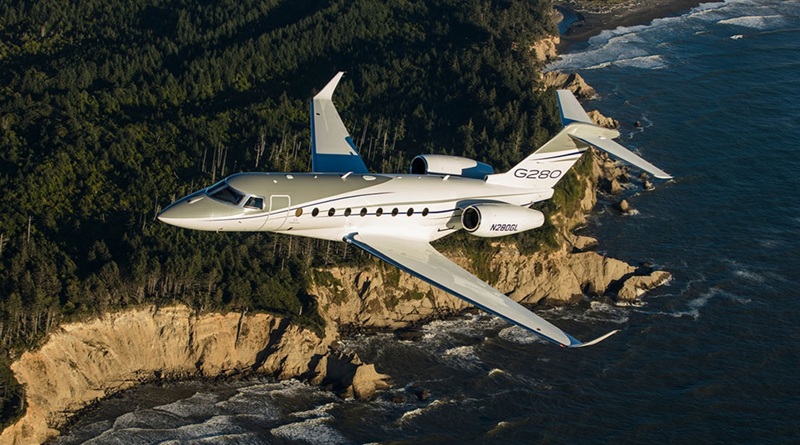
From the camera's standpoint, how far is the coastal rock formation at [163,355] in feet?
241

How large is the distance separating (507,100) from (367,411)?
43354mm

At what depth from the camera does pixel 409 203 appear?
59438 millimetres

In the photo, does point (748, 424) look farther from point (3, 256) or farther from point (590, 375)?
point (3, 256)

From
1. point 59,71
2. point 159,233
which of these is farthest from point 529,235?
point 59,71

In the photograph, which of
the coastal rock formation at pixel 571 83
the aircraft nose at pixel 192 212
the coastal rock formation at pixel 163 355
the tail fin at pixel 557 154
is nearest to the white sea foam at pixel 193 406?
the coastal rock formation at pixel 163 355

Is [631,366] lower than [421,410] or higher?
higher

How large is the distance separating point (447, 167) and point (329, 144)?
304 inches

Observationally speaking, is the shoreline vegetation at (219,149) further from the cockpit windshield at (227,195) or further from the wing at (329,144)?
the cockpit windshield at (227,195)

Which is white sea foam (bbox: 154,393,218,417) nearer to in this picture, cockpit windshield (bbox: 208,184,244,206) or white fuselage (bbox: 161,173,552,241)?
white fuselage (bbox: 161,173,552,241)

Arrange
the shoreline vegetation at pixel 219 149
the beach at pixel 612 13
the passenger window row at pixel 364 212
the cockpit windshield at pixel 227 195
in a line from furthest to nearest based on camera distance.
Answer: the beach at pixel 612 13
the shoreline vegetation at pixel 219 149
the passenger window row at pixel 364 212
the cockpit windshield at pixel 227 195

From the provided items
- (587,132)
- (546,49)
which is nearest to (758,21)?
(546,49)

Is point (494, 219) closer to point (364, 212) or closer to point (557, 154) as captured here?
point (364, 212)

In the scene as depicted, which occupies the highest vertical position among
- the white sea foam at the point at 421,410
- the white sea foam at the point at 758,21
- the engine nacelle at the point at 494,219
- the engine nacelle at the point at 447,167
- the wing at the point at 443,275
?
the white sea foam at the point at 758,21

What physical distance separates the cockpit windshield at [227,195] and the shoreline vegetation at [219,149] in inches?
930
